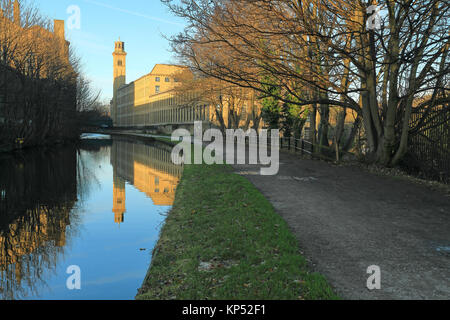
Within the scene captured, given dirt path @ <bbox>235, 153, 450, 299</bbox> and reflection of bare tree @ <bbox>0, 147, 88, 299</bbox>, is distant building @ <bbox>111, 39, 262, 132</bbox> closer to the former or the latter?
reflection of bare tree @ <bbox>0, 147, 88, 299</bbox>

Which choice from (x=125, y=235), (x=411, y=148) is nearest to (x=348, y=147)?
(x=411, y=148)

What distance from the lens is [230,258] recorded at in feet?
19.0

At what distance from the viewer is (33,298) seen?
5691 mm

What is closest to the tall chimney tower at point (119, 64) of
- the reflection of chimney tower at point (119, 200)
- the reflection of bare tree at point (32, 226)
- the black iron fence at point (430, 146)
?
the reflection of chimney tower at point (119, 200)

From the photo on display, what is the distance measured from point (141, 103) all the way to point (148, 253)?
404 feet

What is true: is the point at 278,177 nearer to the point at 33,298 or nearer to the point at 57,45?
the point at 33,298

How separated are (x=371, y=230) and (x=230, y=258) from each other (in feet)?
9.14

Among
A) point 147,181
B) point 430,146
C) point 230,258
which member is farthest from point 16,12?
point 230,258

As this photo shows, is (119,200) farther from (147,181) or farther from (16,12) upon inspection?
(16,12)

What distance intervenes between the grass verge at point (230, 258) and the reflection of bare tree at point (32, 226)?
2.16 m

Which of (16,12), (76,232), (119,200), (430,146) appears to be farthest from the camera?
(16,12)

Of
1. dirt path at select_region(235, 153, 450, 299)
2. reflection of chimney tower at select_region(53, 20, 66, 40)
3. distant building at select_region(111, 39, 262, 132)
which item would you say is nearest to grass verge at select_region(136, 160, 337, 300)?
dirt path at select_region(235, 153, 450, 299)

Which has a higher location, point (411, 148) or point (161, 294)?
point (411, 148)

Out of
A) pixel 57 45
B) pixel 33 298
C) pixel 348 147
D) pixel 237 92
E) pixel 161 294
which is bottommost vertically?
pixel 33 298
